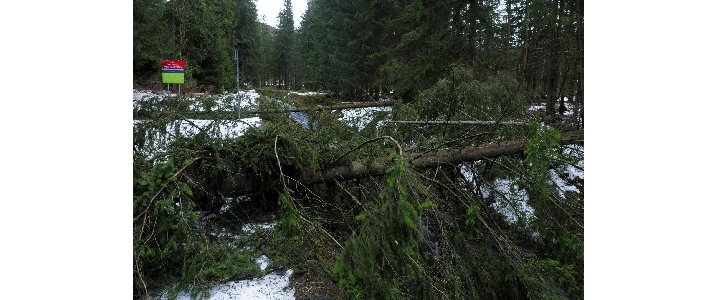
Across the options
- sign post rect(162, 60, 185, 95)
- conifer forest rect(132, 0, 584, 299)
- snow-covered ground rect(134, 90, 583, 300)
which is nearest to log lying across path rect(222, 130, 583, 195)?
conifer forest rect(132, 0, 584, 299)

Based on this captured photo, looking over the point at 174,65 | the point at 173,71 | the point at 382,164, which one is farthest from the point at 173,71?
the point at 382,164

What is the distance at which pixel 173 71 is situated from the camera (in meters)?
3.40

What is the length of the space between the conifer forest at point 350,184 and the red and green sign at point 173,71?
9cm

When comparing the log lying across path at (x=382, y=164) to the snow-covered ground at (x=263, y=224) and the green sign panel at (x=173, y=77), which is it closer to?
the snow-covered ground at (x=263, y=224)

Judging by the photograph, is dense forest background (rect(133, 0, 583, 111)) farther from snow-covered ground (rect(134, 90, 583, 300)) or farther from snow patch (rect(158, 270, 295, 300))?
snow patch (rect(158, 270, 295, 300))

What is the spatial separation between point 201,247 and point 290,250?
19.2 inches

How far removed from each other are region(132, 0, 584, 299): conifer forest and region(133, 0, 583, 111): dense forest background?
4 cm

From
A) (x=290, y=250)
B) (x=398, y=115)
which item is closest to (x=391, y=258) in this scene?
(x=290, y=250)

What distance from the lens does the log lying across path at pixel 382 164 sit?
2588mm

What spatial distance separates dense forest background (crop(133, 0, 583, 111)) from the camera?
3172 millimetres

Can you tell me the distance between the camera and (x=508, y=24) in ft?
24.3

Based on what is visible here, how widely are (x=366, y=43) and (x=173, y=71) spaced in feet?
33.4
